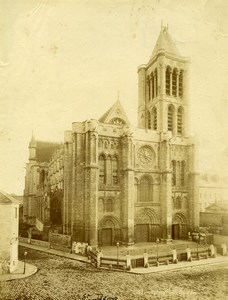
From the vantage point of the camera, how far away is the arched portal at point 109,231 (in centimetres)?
2973

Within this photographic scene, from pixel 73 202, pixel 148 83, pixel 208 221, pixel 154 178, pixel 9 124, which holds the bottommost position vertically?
pixel 208 221

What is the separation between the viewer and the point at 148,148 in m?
33.3

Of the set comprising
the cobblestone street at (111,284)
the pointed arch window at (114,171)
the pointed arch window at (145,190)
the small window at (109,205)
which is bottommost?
the cobblestone street at (111,284)

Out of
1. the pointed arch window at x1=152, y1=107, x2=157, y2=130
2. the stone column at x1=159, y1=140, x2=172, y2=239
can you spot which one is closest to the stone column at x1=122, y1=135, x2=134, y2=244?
the stone column at x1=159, y1=140, x2=172, y2=239

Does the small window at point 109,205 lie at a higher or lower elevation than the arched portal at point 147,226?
higher

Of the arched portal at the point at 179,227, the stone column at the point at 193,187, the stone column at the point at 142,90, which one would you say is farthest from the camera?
the stone column at the point at 142,90

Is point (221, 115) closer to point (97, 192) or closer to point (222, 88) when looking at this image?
point (222, 88)

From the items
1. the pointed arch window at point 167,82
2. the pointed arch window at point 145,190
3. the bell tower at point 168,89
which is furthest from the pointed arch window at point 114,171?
the pointed arch window at point 167,82

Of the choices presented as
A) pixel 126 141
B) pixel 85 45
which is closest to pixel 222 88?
pixel 85 45

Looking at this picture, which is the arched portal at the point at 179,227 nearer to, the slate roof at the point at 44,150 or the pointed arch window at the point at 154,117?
the pointed arch window at the point at 154,117

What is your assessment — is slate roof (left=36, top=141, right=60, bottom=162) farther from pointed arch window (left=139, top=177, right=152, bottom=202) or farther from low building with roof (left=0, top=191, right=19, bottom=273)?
low building with roof (left=0, top=191, right=19, bottom=273)

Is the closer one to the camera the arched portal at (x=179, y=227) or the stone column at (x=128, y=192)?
the stone column at (x=128, y=192)

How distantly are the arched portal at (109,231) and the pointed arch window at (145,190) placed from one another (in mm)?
4156

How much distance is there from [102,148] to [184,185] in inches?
456
